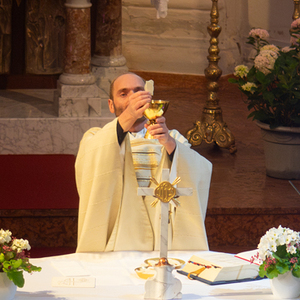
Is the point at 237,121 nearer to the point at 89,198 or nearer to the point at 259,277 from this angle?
the point at 89,198

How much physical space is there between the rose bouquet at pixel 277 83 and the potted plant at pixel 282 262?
8.93 ft

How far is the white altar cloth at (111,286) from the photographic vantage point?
1.92m

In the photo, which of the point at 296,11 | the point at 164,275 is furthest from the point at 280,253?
the point at 296,11

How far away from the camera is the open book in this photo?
2.04 metres

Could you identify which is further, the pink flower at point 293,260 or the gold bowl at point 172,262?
the gold bowl at point 172,262

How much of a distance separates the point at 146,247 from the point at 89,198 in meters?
0.37

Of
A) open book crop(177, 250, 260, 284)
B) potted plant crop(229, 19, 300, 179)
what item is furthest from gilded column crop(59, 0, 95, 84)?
open book crop(177, 250, 260, 284)

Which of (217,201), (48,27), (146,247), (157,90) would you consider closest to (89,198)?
(146,247)

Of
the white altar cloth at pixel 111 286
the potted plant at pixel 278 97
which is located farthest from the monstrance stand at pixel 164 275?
the potted plant at pixel 278 97

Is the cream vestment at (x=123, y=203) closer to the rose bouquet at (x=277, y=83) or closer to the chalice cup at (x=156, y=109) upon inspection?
the chalice cup at (x=156, y=109)

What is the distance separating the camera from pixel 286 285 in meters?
1.89

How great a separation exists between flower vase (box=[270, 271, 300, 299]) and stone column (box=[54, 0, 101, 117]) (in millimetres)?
3547

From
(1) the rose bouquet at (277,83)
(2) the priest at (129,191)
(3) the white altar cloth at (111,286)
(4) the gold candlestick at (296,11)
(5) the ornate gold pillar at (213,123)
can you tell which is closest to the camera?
(3) the white altar cloth at (111,286)

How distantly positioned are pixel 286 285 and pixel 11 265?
920 millimetres
